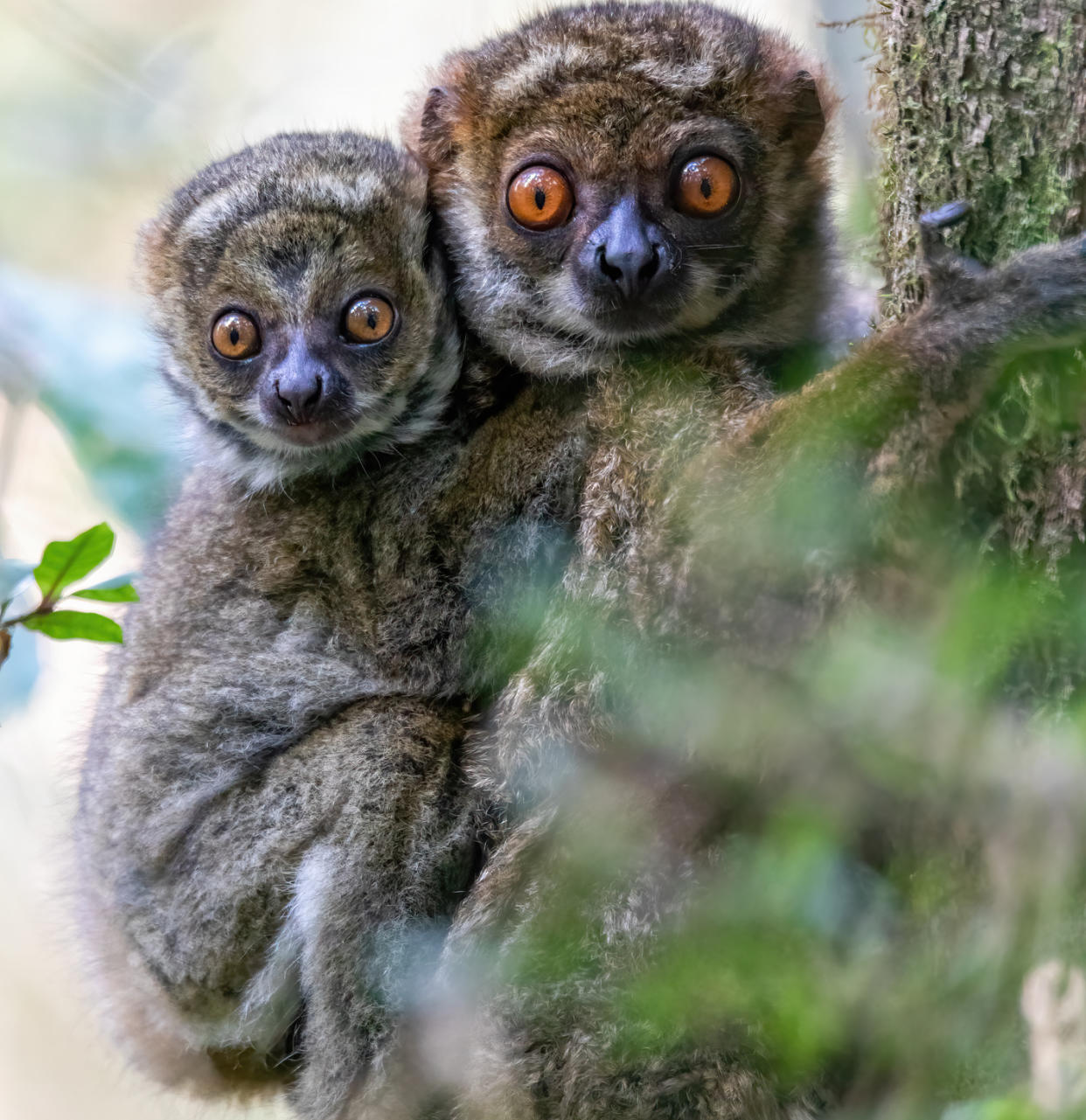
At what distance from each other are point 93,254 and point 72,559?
473cm

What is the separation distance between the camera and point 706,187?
332 cm

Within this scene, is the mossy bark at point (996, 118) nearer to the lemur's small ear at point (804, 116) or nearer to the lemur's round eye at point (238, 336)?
the lemur's small ear at point (804, 116)

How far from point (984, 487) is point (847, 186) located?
184 cm

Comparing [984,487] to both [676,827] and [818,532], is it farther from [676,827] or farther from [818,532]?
[676,827]

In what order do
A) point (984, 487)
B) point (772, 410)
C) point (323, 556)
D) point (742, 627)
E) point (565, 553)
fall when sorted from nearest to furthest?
point (984, 487) → point (742, 627) → point (772, 410) → point (565, 553) → point (323, 556)

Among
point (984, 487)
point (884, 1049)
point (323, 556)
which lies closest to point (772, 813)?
point (884, 1049)

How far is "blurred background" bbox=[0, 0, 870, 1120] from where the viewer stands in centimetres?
438

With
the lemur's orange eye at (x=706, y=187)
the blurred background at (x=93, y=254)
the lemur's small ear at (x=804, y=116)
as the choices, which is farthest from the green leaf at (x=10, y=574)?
the lemur's small ear at (x=804, y=116)

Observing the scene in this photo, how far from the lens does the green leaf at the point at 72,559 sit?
8.35ft

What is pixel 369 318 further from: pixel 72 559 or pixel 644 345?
pixel 72 559

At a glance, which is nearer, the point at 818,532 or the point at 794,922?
the point at 794,922

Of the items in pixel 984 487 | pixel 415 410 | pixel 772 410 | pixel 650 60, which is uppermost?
pixel 650 60

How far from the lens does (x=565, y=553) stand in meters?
3.32

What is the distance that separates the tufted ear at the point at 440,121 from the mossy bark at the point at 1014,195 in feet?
4.63
